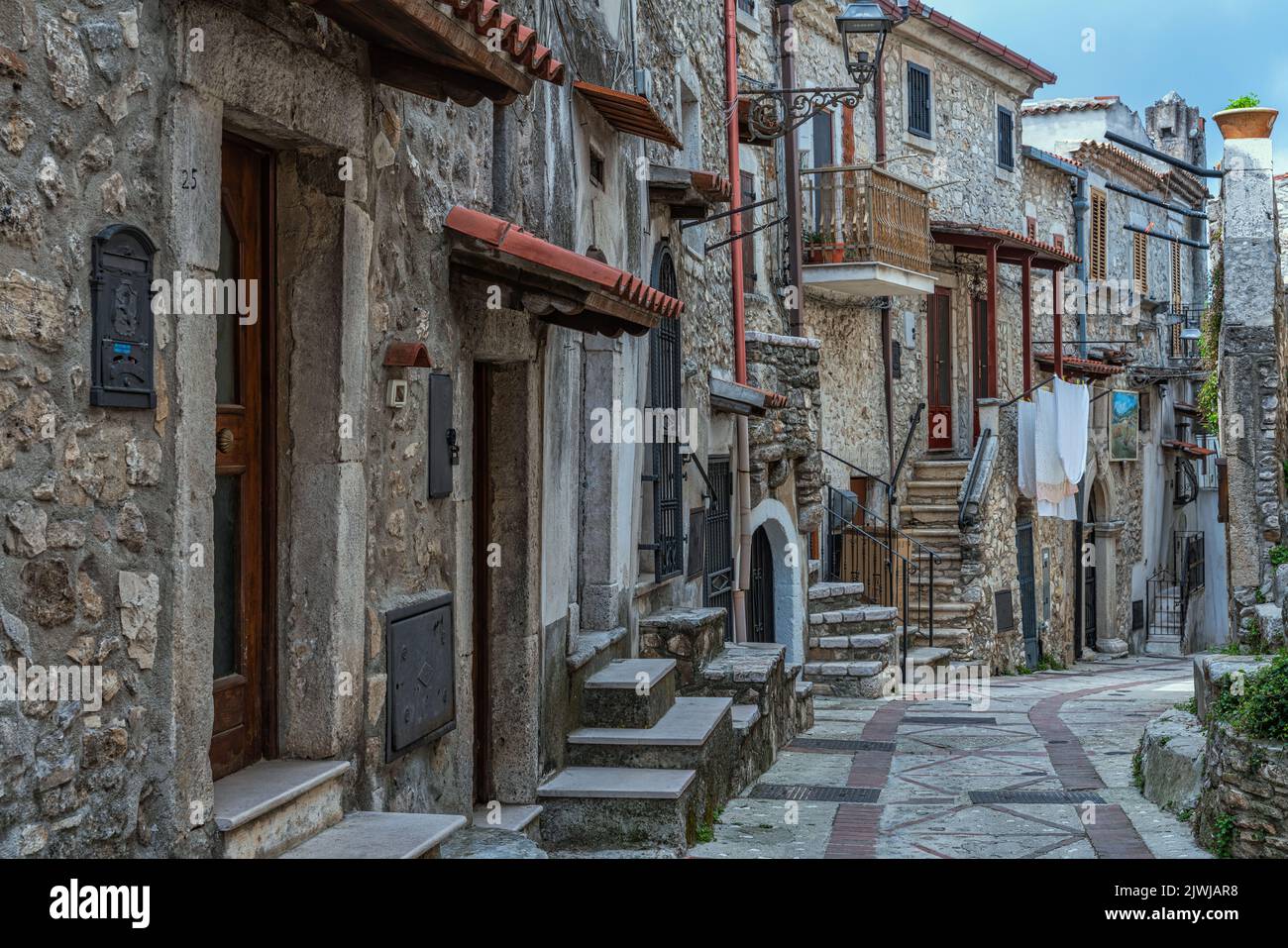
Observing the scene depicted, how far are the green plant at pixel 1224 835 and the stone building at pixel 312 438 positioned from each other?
8.03 feet

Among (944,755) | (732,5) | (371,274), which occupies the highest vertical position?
(732,5)

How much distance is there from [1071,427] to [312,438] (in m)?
17.3

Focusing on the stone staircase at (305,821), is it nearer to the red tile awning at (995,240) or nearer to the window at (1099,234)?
the red tile awning at (995,240)

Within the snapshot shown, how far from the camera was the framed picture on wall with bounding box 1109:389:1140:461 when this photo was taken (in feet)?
85.6

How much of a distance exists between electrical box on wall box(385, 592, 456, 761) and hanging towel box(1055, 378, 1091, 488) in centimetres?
1608

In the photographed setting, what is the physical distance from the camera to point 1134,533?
28.0 m

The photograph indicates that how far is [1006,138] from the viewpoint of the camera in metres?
24.0

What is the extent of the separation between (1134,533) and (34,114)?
89.8ft

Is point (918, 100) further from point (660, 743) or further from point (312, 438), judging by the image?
point (312, 438)

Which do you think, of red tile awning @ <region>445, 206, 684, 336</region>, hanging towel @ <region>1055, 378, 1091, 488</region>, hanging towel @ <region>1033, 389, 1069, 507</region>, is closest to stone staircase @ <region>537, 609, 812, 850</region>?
red tile awning @ <region>445, 206, 684, 336</region>

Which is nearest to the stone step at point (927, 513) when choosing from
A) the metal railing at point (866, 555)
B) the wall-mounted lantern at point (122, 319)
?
the metal railing at point (866, 555)

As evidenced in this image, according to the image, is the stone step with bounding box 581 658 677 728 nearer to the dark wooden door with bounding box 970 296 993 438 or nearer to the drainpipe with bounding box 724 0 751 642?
the drainpipe with bounding box 724 0 751 642
